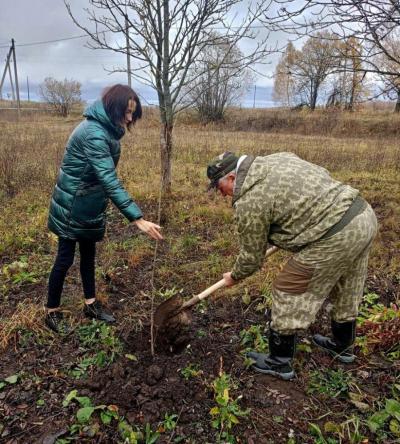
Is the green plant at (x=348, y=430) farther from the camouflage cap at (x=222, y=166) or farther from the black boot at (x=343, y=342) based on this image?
the camouflage cap at (x=222, y=166)

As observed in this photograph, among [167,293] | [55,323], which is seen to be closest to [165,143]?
[167,293]

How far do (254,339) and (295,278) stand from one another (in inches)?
34.4

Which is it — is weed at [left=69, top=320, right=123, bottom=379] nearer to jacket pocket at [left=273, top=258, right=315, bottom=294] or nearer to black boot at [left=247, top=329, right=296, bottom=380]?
black boot at [left=247, top=329, right=296, bottom=380]

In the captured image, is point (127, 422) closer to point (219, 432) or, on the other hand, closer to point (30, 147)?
point (219, 432)

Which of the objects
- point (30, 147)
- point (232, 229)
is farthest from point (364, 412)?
point (30, 147)

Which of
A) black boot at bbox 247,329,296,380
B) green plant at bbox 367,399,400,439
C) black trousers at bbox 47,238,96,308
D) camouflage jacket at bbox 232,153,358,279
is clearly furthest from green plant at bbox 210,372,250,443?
black trousers at bbox 47,238,96,308

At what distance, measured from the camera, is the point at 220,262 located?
399cm

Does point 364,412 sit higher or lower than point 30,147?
lower

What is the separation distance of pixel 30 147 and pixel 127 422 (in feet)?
29.1

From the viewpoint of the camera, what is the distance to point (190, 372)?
245cm

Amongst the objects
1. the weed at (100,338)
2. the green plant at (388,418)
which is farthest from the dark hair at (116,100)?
the green plant at (388,418)

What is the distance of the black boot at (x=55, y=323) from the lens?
9.34 feet

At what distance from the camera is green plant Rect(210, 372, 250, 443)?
2.08 metres

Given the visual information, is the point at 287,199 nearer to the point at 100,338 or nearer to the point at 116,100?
the point at 116,100
